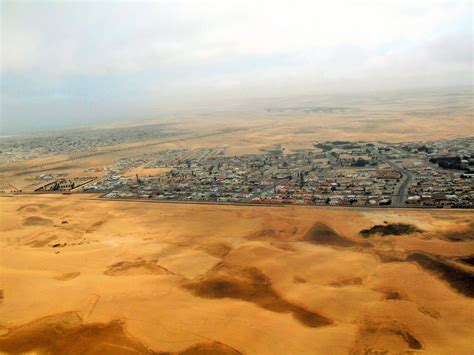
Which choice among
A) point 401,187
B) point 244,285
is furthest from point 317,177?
point 244,285

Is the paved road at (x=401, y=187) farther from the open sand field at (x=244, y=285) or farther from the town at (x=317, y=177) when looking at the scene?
the open sand field at (x=244, y=285)

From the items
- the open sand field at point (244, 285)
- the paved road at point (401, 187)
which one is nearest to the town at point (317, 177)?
the paved road at point (401, 187)

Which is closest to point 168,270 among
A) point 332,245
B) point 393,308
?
point 332,245

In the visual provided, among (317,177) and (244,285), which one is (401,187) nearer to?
(317,177)

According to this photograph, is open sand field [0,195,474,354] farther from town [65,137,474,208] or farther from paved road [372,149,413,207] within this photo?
town [65,137,474,208]

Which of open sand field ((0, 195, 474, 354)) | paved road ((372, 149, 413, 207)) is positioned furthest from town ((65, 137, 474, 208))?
open sand field ((0, 195, 474, 354))

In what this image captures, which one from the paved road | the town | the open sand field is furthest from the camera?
the town
